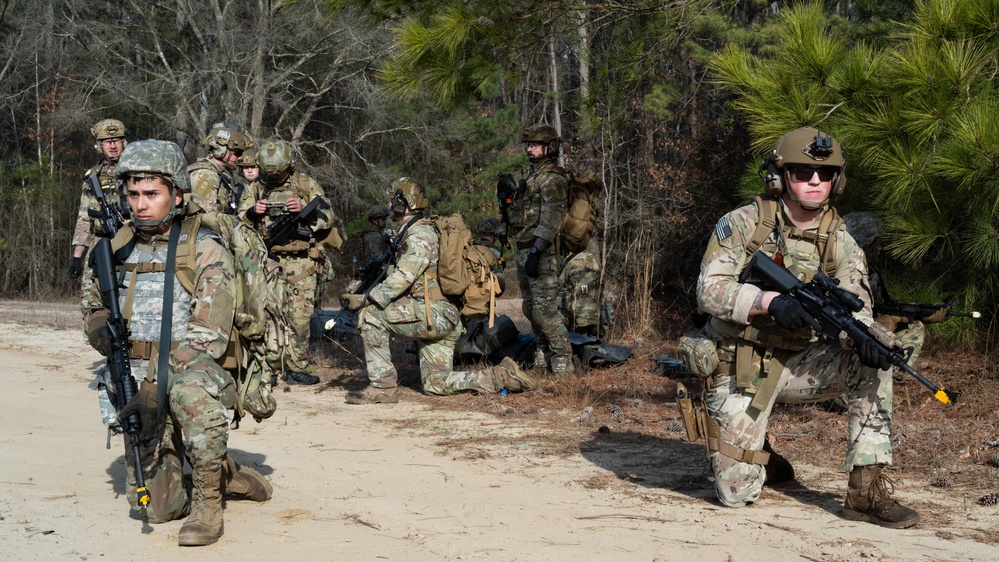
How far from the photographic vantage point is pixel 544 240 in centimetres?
948

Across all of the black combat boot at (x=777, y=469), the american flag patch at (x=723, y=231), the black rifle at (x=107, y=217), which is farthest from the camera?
the black combat boot at (x=777, y=469)

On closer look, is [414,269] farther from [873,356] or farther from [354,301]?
[873,356]

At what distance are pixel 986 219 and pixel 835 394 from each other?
249cm

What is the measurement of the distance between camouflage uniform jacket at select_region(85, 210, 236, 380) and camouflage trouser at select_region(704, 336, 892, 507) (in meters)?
2.53

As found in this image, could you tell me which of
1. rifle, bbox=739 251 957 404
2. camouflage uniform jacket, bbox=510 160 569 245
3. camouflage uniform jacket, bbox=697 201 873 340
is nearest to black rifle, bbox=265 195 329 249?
camouflage uniform jacket, bbox=510 160 569 245

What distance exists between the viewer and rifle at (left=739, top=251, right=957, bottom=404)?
4604 millimetres

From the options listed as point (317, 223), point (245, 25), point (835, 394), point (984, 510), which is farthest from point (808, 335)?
point (245, 25)

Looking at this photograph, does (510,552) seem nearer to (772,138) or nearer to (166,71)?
(772,138)

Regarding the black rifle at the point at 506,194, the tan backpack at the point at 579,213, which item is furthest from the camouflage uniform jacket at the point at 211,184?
the tan backpack at the point at 579,213

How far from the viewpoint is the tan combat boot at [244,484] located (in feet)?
17.1

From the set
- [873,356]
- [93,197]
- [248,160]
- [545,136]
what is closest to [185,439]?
[873,356]

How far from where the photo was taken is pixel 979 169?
6230 millimetres

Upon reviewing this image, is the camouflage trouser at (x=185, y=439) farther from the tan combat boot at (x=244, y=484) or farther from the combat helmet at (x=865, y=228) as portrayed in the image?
the combat helmet at (x=865, y=228)

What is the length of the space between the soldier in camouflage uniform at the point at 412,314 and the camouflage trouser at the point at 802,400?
11.9 ft
